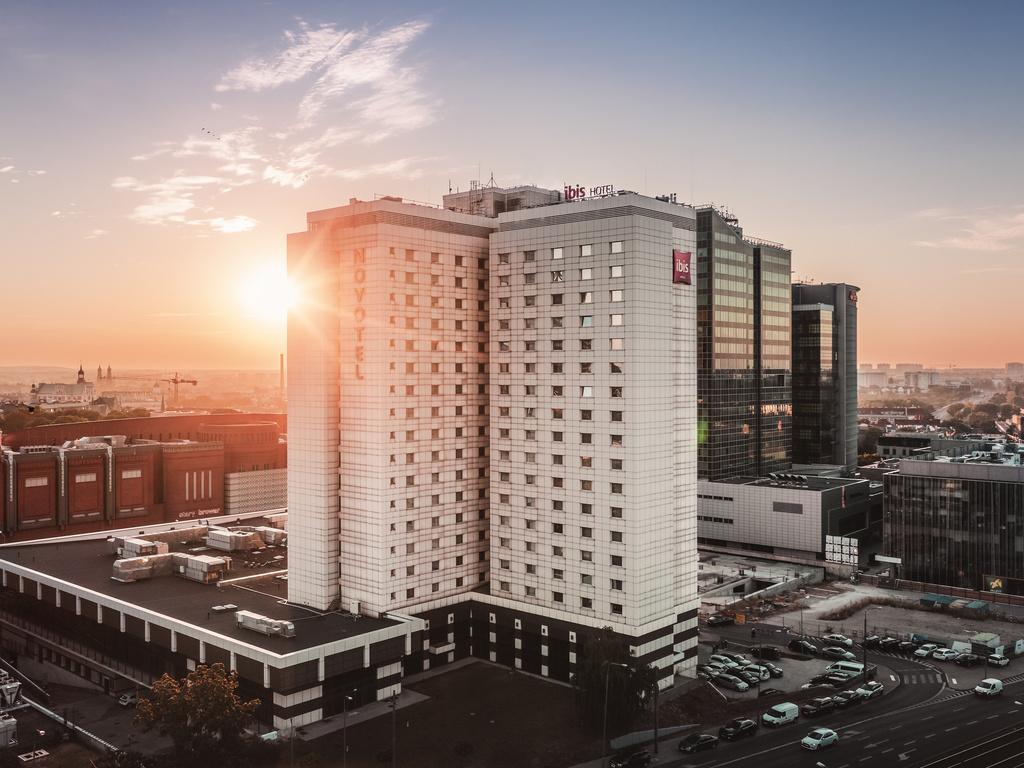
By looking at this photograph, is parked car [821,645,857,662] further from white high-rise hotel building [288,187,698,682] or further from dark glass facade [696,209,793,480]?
dark glass facade [696,209,793,480]

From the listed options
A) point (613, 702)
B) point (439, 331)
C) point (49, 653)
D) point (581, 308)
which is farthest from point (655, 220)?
point (49, 653)

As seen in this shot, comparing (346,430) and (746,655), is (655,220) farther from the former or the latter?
(746,655)

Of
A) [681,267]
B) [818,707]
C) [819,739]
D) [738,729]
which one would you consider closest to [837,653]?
[818,707]

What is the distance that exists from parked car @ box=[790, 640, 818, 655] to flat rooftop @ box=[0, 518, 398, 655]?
5514 centimetres

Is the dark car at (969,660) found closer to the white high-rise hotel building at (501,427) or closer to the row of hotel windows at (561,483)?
the white high-rise hotel building at (501,427)

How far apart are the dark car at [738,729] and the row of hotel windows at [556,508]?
23.3 metres

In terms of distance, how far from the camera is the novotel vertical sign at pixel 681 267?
88.8 metres

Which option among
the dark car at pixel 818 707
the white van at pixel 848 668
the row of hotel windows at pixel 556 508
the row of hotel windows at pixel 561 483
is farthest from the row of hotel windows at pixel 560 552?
the white van at pixel 848 668

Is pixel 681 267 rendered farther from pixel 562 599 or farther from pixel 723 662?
pixel 723 662

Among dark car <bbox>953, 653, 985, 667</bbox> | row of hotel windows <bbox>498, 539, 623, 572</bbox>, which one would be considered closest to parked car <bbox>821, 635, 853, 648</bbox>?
dark car <bbox>953, 653, 985, 667</bbox>

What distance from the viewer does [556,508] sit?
289 feet

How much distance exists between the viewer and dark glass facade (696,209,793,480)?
557 ft

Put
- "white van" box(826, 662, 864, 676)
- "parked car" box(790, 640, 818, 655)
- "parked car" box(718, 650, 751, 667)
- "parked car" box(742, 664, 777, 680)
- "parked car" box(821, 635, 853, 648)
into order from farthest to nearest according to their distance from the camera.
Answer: "parked car" box(821, 635, 853, 648) < "parked car" box(790, 640, 818, 655) < "parked car" box(718, 650, 751, 667) < "white van" box(826, 662, 864, 676) < "parked car" box(742, 664, 777, 680)

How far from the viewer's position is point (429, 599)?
9044 centimetres
